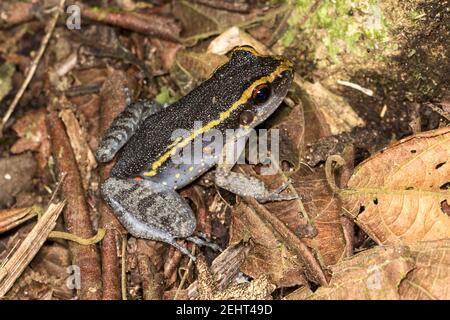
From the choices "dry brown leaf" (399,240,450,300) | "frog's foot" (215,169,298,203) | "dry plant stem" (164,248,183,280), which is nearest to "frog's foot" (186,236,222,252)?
"dry plant stem" (164,248,183,280)

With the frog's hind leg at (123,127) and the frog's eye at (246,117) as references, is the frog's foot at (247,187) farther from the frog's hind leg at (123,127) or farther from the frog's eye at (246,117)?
the frog's hind leg at (123,127)

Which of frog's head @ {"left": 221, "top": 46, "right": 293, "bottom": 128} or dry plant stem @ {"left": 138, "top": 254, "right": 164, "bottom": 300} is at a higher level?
frog's head @ {"left": 221, "top": 46, "right": 293, "bottom": 128}

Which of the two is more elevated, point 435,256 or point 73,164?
point 435,256

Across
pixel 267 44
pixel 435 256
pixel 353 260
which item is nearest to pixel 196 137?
pixel 267 44

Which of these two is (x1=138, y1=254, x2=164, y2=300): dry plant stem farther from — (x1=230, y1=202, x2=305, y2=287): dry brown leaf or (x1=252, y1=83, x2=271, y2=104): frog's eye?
(x1=252, y1=83, x2=271, y2=104): frog's eye
